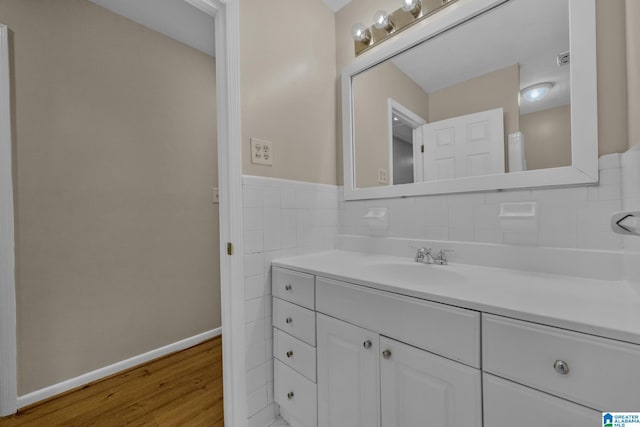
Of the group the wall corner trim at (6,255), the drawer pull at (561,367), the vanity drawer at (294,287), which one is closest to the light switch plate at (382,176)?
the vanity drawer at (294,287)

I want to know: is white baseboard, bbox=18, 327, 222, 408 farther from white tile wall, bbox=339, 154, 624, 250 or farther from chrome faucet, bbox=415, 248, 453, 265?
chrome faucet, bbox=415, 248, 453, 265

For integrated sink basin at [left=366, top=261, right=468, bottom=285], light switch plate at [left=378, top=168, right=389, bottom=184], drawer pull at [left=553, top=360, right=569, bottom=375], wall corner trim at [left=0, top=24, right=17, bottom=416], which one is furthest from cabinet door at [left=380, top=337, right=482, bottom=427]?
wall corner trim at [left=0, top=24, right=17, bottom=416]

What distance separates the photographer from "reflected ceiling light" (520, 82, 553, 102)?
0.97 metres

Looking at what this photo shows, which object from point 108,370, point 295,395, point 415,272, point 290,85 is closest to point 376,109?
point 290,85

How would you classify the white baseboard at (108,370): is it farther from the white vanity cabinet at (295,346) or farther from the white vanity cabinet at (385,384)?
the white vanity cabinet at (385,384)

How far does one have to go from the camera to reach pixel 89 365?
151 centimetres

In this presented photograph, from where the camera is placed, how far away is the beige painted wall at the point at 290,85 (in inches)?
47.4

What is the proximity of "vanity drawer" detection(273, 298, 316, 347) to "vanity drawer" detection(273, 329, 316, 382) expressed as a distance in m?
0.03

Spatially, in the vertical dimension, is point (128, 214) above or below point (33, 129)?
below

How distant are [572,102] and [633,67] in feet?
0.51

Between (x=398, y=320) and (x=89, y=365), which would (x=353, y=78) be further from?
(x=89, y=365)

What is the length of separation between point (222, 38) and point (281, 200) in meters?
0.79

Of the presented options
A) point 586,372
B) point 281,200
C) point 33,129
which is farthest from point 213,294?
point 586,372

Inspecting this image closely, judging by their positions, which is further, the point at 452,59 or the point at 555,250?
the point at 452,59
